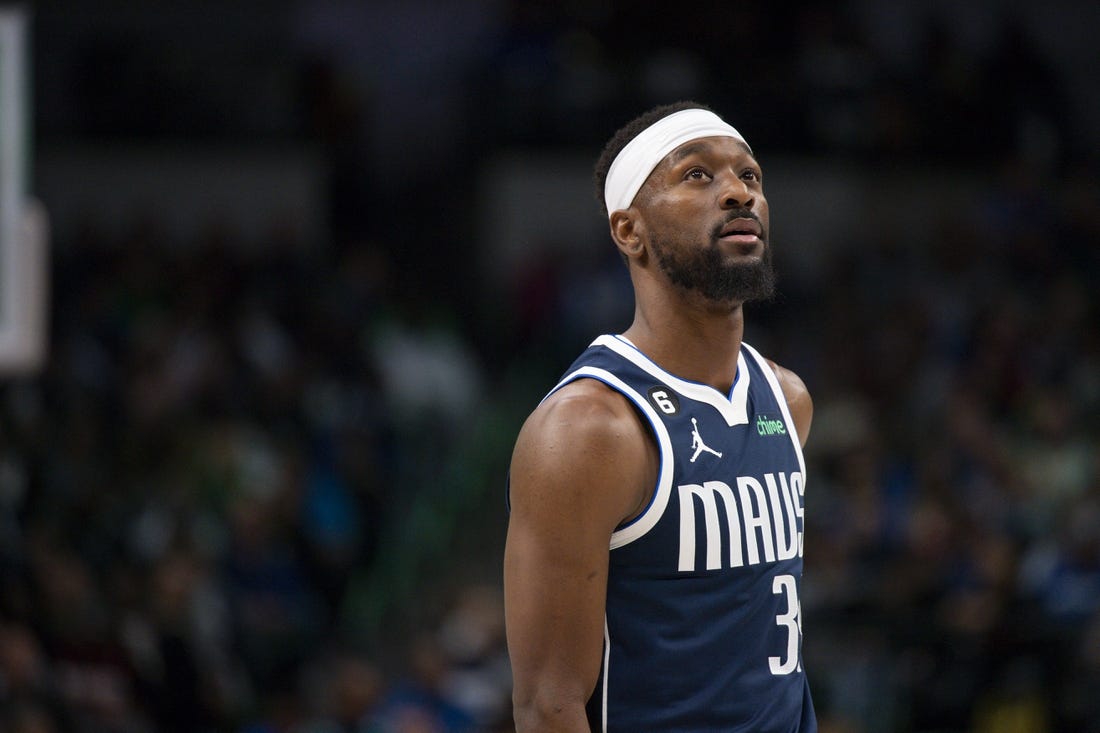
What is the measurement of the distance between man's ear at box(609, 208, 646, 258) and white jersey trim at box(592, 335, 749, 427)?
22 centimetres

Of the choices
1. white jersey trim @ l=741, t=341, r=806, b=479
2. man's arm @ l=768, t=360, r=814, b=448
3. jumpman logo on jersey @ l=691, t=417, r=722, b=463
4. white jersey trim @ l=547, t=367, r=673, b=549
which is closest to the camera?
white jersey trim @ l=547, t=367, r=673, b=549

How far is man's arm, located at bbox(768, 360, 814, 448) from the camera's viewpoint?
4172 mm

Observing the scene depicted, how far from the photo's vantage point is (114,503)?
1005 centimetres

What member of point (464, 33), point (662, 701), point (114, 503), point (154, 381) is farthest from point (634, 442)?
point (464, 33)

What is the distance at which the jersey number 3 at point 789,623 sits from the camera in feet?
11.9

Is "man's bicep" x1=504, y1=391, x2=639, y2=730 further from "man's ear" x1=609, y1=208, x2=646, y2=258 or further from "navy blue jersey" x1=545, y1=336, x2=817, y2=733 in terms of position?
"man's ear" x1=609, y1=208, x2=646, y2=258

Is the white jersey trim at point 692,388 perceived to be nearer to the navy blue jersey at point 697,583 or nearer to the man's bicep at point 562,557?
the navy blue jersey at point 697,583

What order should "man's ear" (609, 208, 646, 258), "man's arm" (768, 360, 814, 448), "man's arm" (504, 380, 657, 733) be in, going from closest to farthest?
"man's arm" (504, 380, 657, 733), "man's ear" (609, 208, 646, 258), "man's arm" (768, 360, 814, 448)

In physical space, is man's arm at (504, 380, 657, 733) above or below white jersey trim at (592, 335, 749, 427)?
below

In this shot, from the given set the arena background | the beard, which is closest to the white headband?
the beard

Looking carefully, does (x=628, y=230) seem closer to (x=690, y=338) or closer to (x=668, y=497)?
(x=690, y=338)

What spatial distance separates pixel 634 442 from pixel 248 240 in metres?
11.3

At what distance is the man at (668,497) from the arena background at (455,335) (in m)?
5.28

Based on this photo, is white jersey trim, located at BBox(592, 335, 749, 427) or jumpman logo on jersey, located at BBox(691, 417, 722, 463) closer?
jumpman logo on jersey, located at BBox(691, 417, 722, 463)
